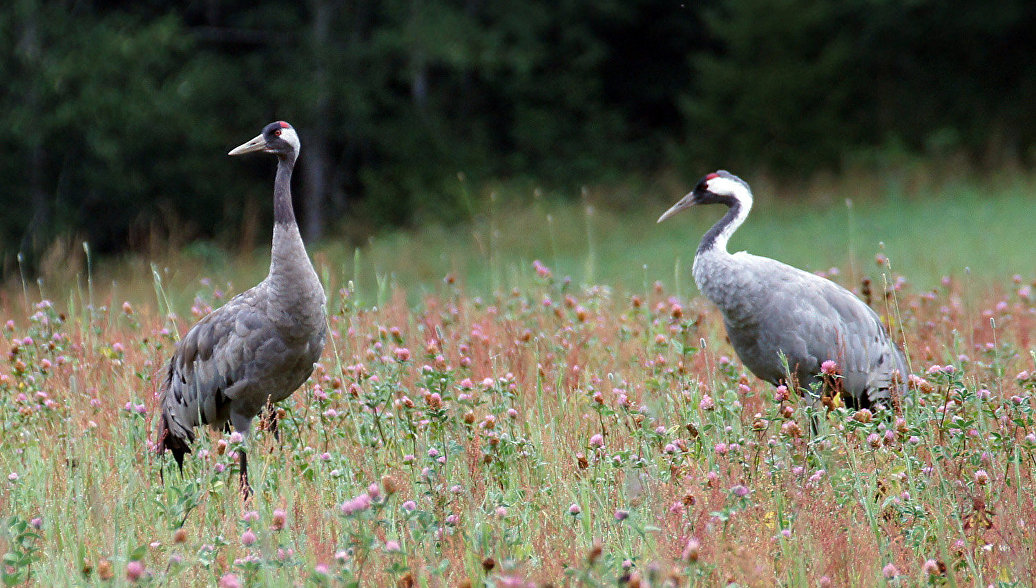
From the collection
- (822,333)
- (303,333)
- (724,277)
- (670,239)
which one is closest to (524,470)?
(303,333)

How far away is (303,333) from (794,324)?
2.09m

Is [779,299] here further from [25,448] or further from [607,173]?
[607,173]

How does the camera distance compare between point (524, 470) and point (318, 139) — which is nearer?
point (524, 470)

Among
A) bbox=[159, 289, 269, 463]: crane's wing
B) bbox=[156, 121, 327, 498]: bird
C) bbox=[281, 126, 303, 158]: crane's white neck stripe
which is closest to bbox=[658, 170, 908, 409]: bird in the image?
bbox=[156, 121, 327, 498]: bird

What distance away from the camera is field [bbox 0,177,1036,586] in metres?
3.24

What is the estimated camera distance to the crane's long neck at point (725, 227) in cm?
549

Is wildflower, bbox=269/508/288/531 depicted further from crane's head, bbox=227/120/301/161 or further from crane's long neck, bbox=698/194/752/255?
crane's long neck, bbox=698/194/752/255

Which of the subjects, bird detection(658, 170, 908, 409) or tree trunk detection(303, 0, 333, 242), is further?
tree trunk detection(303, 0, 333, 242)

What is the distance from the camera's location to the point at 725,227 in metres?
5.56

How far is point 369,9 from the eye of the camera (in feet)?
61.6

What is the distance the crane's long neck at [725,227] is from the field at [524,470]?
16.1 inches

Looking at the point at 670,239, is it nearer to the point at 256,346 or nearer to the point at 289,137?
the point at 289,137

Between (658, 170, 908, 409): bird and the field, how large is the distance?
188 millimetres

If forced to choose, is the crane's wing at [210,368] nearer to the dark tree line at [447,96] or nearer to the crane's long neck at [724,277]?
the crane's long neck at [724,277]
